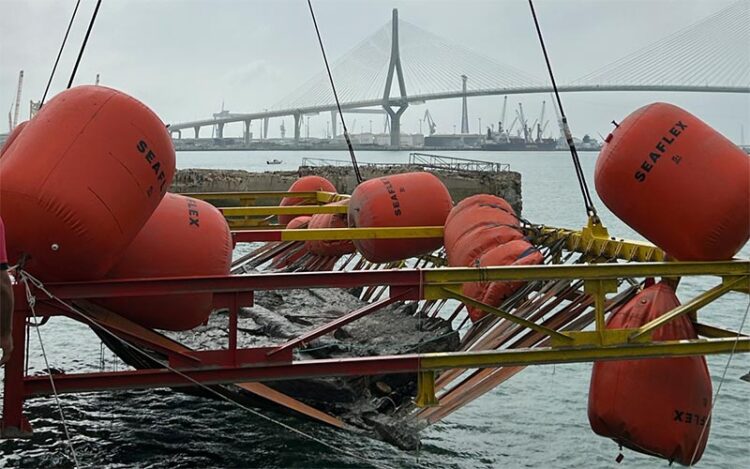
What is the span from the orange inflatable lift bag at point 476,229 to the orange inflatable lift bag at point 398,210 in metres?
0.78

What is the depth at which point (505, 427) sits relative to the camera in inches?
448

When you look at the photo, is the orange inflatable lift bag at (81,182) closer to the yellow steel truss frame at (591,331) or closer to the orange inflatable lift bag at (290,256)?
the yellow steel truss frame at (591,331)

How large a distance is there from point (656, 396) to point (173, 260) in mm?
4586

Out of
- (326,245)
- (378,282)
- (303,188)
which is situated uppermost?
(303,188)

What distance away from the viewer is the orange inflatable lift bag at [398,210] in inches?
429

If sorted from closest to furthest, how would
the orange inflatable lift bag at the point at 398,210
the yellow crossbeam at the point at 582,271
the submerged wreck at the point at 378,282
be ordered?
the submerged wreck at the point at 378,282
the yellow crossbeam at the point at 582,271
the orange inflatable lift bag at the point at 398,210

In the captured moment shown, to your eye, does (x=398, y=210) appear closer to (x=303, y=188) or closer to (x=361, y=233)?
(x=361, y=233)

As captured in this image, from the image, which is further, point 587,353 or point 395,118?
point 395,118

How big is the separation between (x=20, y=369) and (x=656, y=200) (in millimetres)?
5714

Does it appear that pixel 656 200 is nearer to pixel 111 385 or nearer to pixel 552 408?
pixel 111 385

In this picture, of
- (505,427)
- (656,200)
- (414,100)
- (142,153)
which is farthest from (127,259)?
(414,100)

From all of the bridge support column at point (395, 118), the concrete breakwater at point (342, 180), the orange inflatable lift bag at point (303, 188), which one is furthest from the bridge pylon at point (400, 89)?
the orange inflatable lift bag at point (303, 188)

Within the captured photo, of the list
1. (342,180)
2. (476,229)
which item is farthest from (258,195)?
(342,180)

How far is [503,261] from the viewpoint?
28.6ft
